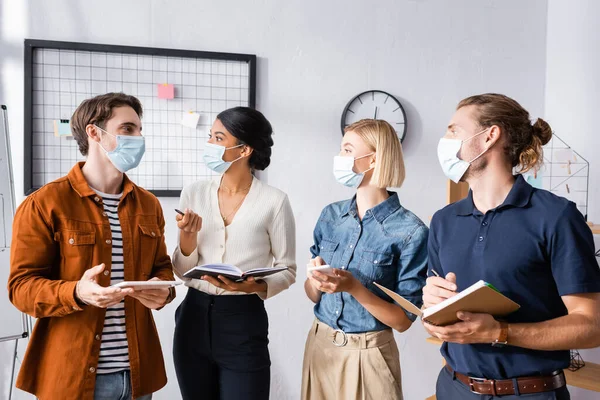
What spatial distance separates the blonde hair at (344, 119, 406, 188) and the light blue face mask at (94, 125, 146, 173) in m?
0.77

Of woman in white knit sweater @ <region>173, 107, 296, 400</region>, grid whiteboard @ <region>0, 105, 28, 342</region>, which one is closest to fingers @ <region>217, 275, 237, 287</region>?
woman in white knit sweater @ <region>173, 107, 296, 400</region>

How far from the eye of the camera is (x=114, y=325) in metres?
1.71

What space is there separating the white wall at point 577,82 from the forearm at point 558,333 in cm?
205

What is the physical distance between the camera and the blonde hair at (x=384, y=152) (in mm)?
1973

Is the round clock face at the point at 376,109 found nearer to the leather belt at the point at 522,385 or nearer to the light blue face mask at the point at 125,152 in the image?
the light blue face mask at the point at 125,152

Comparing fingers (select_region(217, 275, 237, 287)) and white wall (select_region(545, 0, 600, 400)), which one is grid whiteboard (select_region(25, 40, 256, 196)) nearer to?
fingers (select_region(217, 275, 237, 287))

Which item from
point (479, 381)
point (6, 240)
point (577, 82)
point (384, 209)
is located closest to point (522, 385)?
point (479, 381)

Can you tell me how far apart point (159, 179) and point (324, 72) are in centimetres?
113

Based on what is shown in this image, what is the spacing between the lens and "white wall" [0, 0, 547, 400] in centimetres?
297

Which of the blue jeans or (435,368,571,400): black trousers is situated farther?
the blue jeans

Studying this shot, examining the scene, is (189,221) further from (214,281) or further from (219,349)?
(219,349)

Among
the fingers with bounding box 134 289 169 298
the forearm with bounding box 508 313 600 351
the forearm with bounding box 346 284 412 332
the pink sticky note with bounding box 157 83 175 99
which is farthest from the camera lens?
the pink sticky note with bounding box 157 83 175 99

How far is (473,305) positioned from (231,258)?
1.01 metres

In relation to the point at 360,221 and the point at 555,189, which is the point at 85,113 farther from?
the point at 555,189
